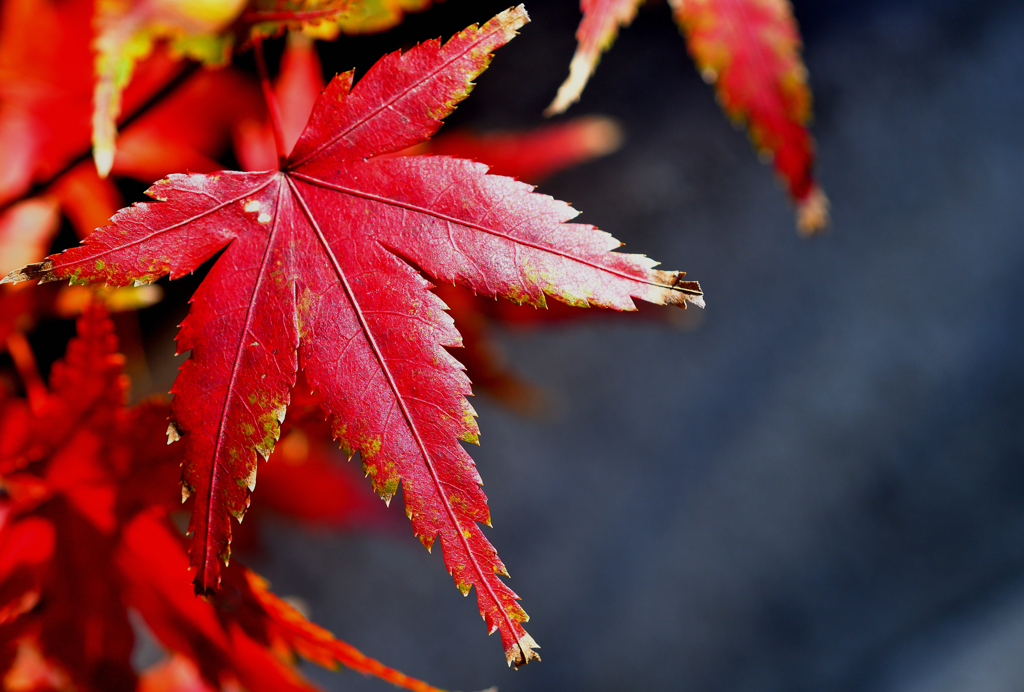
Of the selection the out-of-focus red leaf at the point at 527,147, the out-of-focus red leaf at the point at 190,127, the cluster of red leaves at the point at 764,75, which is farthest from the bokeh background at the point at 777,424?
the cluster of red leaves at the point at 764,75

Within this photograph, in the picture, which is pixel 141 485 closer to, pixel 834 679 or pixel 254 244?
pixel 254 244

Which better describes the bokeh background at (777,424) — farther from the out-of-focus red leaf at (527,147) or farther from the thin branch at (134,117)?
the thin branch at (134,117)

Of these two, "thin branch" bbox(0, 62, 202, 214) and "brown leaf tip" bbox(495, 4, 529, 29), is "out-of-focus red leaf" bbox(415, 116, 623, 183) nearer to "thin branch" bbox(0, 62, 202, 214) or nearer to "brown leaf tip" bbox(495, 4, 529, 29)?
"thin branch" bbox(0, 62, 202, 214)

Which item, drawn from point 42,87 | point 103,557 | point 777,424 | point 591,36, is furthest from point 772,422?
point 42,87

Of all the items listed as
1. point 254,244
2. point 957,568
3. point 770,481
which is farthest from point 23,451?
point 957,568

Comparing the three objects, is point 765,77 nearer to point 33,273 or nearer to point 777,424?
point 33,273

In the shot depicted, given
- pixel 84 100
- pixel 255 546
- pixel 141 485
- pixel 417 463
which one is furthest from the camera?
pixel 255 546

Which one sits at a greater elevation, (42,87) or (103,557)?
(42,87)
